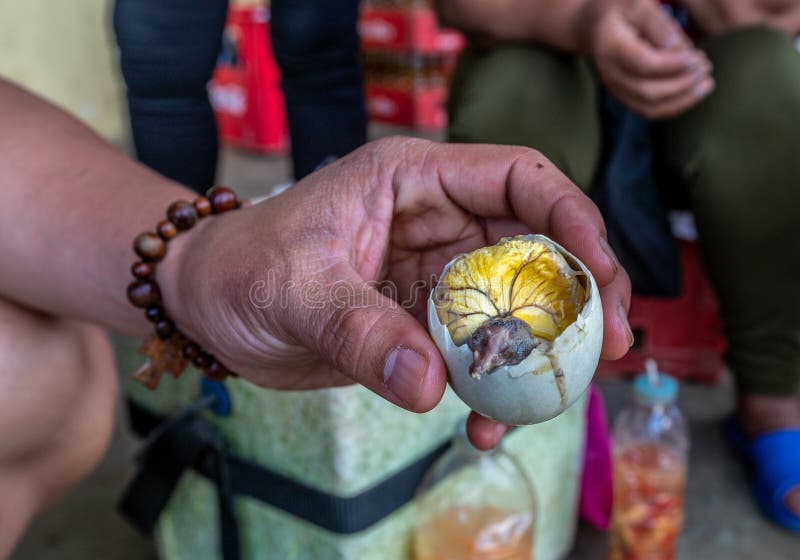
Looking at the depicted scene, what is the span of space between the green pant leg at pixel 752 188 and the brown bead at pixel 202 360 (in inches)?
A: 28.3

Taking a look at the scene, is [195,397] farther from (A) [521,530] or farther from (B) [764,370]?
(B) [764,370]

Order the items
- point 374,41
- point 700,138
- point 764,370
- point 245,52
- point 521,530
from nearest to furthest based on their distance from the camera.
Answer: point 521,530
point 700,138
point 764,370
point 245,52
point 374,41

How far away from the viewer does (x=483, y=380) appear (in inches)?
16.1

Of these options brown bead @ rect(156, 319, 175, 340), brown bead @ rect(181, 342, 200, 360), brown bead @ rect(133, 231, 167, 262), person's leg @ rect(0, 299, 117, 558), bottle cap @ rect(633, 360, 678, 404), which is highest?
brown bead @ rect(133, 231, 167, 262)

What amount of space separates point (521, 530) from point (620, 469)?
251 millimetres

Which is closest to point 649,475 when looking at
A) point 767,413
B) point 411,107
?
point 767,413

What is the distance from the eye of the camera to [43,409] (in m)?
0.66

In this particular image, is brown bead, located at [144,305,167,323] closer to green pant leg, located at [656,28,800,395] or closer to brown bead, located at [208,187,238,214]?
brown bead, located at [208,187,238,214]

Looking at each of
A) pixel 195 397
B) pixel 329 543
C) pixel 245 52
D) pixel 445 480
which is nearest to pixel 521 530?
pixel 445 480

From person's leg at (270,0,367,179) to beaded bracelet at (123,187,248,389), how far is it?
0.43m

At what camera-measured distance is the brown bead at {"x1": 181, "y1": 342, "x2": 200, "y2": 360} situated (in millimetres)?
604

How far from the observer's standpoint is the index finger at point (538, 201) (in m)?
0.45

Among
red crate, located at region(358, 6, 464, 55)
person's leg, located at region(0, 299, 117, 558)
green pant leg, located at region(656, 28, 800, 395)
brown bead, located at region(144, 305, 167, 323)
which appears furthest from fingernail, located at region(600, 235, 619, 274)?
red crate, located at region(358, 6, 464, 55)

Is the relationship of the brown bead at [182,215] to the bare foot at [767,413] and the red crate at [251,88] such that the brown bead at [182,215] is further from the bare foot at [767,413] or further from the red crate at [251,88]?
the red crate at [251,88]
